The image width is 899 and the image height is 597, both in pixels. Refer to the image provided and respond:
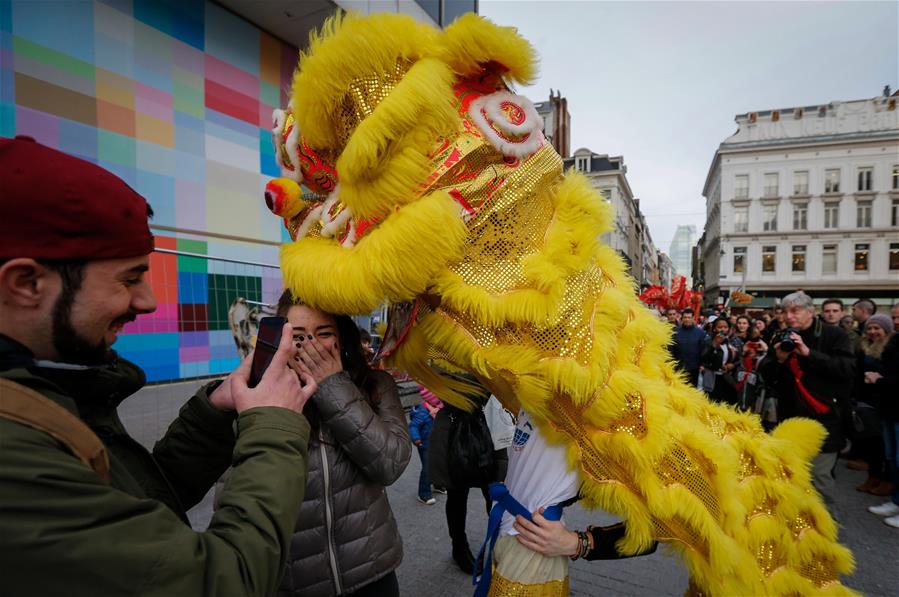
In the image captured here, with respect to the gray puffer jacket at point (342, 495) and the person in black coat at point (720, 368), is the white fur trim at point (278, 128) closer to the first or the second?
the gray puffer jacket at point (342, 495)

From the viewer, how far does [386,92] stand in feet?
3.64

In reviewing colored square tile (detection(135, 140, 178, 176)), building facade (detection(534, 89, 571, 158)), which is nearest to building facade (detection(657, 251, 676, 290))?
building facade (detection(534, 89, 571, 158))

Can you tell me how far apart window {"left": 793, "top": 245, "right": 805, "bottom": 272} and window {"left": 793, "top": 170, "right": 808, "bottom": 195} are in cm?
426

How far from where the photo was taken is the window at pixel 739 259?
35.7m

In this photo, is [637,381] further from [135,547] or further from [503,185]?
[135,547]

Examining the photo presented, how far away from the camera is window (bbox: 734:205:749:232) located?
3568 cm

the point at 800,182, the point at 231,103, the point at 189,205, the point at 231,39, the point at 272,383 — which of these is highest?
the point at 800,182

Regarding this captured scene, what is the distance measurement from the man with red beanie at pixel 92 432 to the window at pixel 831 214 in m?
44.3

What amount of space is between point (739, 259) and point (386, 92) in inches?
1669

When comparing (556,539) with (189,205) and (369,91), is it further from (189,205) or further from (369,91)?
(189,205)

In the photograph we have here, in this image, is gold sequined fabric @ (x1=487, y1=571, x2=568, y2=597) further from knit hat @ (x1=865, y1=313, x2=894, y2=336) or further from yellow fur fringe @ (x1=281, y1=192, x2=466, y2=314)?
knit hat @ (x1=865, y1=313, x2=894, y2=336)

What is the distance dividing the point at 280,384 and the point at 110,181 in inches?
21.5

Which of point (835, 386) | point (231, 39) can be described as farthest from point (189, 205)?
point (835, 386)

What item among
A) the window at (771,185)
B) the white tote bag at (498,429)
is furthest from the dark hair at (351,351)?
the window at (771,185)
